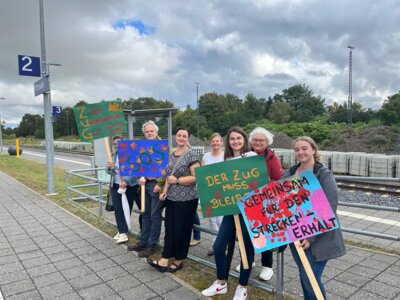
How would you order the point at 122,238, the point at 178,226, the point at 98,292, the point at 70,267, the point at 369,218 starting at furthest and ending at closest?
the point at 369,218, the point at 122,238, the point at 70,267, the point at 178,226, the point at 98,292

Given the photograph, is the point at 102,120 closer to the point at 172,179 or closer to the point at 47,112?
the point at 172,179

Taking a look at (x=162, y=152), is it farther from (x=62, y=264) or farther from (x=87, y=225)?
(x=87, y=225)

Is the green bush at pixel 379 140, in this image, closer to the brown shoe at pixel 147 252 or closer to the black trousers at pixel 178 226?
the brown shoe at pixel 147 252

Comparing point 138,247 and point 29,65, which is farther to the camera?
point 29,65

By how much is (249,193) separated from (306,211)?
55 centimetres

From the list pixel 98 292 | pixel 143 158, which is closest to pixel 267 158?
pixel 143 158

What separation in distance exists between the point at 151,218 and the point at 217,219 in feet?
3.08

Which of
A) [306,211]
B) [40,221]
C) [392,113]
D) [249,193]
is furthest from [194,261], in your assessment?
[392,113]

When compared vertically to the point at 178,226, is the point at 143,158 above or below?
above

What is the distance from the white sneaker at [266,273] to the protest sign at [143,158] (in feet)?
5.51

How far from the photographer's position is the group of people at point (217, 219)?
2.64m

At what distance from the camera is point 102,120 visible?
529 centimetres

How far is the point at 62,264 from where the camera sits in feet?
14.2

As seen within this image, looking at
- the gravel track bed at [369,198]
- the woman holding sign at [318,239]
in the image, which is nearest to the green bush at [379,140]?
the gravel track bed at [369,198]
